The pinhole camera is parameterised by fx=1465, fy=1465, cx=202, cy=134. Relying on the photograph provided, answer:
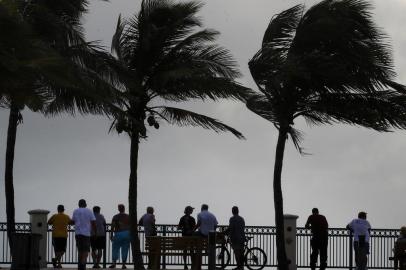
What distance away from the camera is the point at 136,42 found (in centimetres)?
3888

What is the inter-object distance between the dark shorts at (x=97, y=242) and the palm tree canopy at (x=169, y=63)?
3155mm

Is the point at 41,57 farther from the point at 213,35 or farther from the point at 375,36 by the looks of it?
the point at 375,36

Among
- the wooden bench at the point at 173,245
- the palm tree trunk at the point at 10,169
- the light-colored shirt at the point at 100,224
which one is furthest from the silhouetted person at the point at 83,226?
the palm tree trunk at the point at 10,169

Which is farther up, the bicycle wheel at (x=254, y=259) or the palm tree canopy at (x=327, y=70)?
the palm tree canopy at (x=327, y=70)

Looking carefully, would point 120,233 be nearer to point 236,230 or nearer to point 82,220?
point 236,230

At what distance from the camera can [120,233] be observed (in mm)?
39281

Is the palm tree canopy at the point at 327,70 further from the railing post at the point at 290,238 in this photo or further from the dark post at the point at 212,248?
the dark post at the point at 212,248

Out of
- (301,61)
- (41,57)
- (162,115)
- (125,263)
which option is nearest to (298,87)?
(301,61)

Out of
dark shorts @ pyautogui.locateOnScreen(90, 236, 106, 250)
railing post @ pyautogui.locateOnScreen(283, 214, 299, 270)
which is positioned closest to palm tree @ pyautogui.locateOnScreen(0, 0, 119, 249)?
dark shorts @ pyautogui.locateOnScreen(90, 236, 106, 250)

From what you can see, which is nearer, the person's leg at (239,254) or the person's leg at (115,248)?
the person's leg at (115,248)

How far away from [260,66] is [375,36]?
321 cm

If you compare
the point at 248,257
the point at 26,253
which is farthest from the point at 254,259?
the point at 26,253

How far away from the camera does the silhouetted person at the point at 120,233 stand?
128 feet

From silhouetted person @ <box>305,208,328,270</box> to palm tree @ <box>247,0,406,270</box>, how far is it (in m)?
0.87
